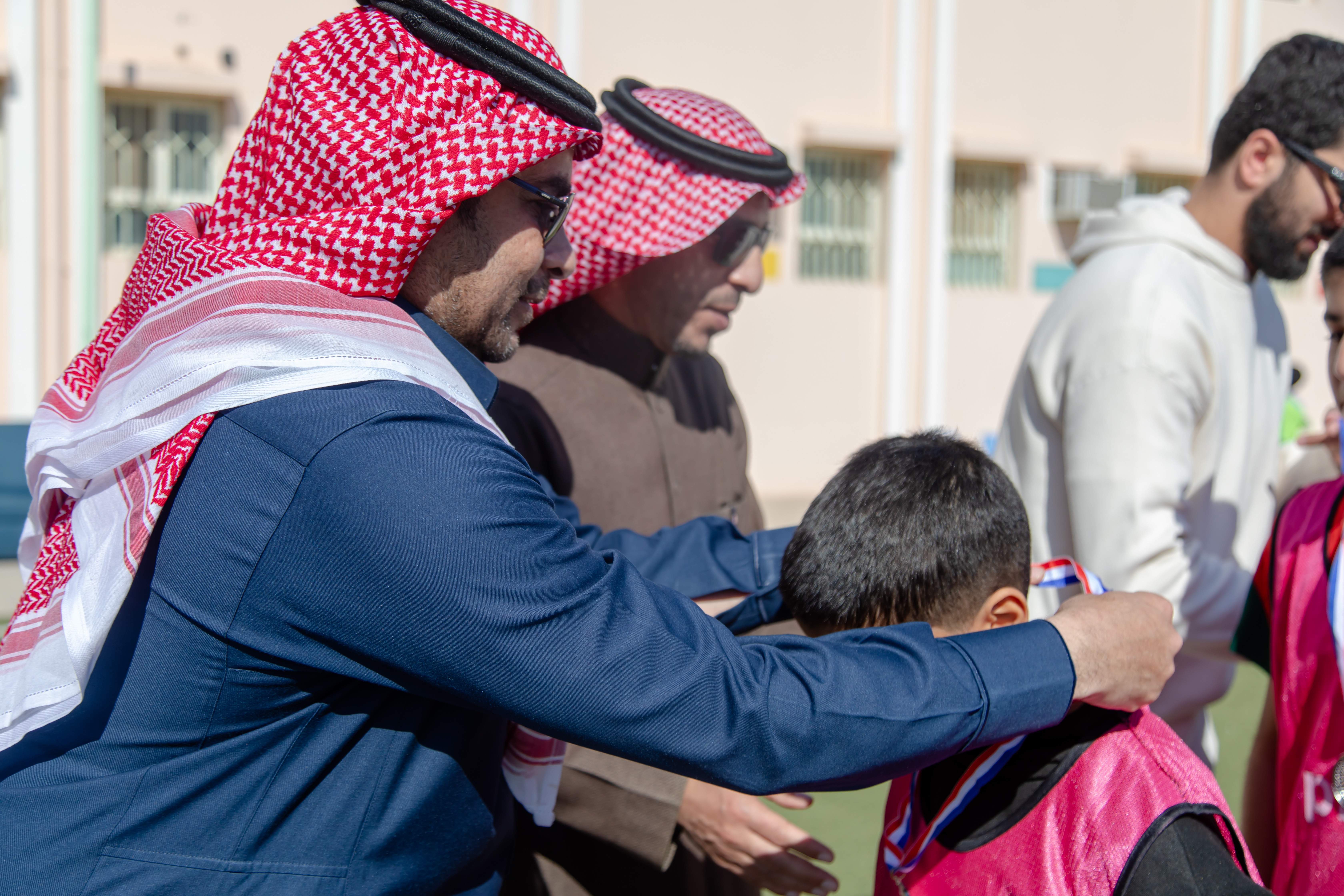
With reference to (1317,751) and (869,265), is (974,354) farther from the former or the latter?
(1317,751)

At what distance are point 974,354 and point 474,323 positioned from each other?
9.66m

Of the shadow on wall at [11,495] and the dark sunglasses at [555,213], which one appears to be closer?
the dark sunglasses at [555,213]

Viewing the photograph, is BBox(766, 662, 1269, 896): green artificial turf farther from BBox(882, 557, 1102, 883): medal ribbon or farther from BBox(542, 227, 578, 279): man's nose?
BBox(542, 227, 578, 279): man's nose

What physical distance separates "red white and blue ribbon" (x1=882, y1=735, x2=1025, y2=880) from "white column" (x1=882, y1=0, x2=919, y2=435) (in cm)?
859

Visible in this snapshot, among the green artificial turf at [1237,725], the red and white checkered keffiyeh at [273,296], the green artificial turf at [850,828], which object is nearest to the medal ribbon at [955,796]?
the red and white checkered keffiyeh at [273,296]

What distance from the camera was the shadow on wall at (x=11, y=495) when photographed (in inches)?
233

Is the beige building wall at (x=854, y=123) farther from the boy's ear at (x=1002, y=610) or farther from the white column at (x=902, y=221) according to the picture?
the boy's ear at (x=1002, y=610)

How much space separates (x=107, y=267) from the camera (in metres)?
7.92

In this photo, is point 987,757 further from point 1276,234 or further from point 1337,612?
point 1276,234

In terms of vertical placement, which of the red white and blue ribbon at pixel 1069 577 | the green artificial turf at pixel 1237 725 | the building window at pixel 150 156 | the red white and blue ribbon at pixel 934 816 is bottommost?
the green artificial turf at pixel 1237 725

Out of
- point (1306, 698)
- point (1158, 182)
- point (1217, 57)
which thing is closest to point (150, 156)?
point (1306, 698)

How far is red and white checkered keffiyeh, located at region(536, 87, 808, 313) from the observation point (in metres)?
2.17

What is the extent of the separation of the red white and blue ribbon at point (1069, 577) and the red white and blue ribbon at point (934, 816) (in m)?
0.21

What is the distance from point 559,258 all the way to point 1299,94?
1659mm
